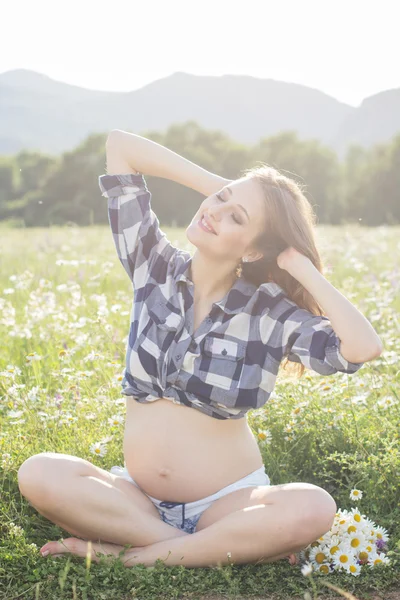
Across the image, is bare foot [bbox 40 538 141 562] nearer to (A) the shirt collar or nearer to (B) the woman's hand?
(A) the shirt collar

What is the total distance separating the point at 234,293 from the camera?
9.84 feet

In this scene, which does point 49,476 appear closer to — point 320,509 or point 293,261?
point 320,509

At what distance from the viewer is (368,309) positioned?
595 centimetres

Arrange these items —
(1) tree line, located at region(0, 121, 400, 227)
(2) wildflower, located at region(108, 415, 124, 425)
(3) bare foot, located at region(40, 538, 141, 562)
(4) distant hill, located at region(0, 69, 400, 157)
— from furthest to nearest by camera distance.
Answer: (4) distant hill, located at region(0, 69, 400, 157) → (1) tree line, located at region(0, 121, 400, 227) → (2) wildflower, located at region(108, 415, 124, 425) → (3) bare foot, located at region(40, 538, 141, 562)

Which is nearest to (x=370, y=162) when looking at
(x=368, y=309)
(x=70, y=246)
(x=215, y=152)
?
(x=215, y=152)

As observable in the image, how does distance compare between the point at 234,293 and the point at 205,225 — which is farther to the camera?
the point at 234,293

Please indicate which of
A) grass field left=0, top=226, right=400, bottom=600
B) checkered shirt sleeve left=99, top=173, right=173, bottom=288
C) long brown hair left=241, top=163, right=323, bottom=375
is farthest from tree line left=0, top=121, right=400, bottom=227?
long brown hair left=241, top=163, right=323, bottom=375

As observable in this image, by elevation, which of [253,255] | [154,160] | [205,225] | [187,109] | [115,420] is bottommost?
[115,420]

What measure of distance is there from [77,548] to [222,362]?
36.1 inches

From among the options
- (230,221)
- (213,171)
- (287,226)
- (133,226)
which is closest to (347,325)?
(287,226)

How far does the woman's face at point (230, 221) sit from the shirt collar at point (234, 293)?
0.42 ft

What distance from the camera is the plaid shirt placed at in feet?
9.27

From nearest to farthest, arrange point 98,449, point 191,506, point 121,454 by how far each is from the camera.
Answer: point 191,506
point 98,449
point 121,454

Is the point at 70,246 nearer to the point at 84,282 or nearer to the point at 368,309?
the point at 84,282
